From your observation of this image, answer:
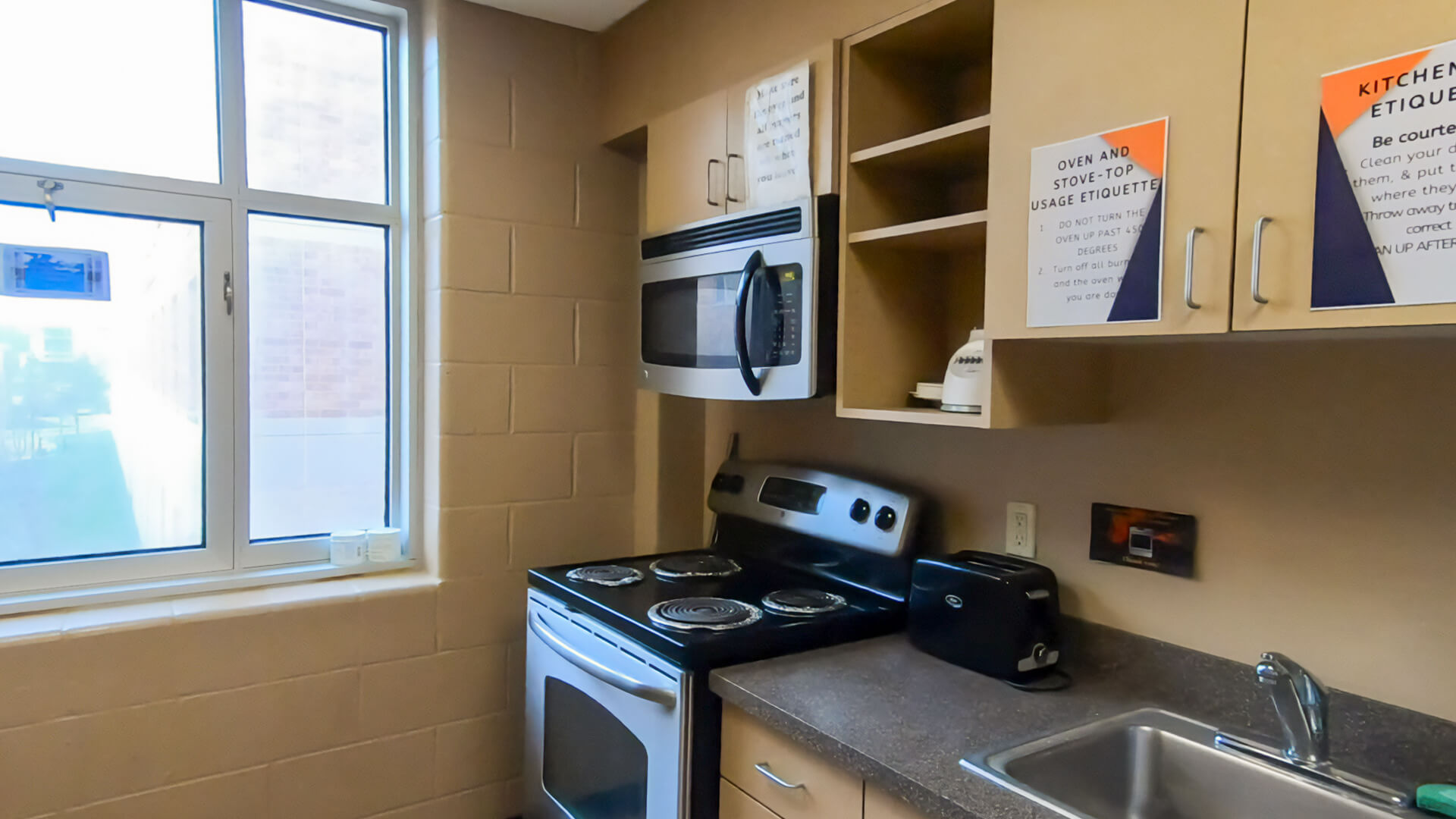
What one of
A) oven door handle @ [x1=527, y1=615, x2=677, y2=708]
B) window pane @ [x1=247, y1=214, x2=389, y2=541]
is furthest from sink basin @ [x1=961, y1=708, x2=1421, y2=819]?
window pane @ [x1=247, y1=214, x2=389, y2=541]

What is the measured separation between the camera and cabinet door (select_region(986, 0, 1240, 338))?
40.9 inches

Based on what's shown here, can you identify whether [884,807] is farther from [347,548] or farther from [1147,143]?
[347,548]

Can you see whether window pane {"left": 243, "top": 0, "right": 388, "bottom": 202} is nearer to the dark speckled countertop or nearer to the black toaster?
the dark speckled countertop

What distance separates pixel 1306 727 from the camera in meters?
1.16

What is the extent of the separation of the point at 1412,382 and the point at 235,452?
2337mm

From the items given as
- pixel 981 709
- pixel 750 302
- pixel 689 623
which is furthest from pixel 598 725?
pixel 750 302

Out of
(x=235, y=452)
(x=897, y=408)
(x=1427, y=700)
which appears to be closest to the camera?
(x=1427, y=700)

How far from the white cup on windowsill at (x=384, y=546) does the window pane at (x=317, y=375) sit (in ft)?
0.24

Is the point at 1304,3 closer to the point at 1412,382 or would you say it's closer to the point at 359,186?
the point at 1412,382

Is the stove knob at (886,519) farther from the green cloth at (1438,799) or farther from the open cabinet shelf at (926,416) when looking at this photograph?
the green cloth at (1438,799)

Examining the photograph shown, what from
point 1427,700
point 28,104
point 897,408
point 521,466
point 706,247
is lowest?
point 1427,700

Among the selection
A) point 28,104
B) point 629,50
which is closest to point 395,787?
point 28,104

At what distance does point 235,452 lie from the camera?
6.81ft

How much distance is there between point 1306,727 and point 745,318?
1.14 meters
